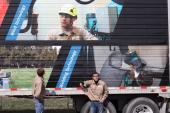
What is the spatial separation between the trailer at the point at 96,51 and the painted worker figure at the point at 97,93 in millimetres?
354

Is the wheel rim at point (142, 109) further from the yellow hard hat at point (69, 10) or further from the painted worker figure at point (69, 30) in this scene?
the yellow hard hat at point (69, 10)

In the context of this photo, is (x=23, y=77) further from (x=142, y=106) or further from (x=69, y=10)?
(x=142, y=106)

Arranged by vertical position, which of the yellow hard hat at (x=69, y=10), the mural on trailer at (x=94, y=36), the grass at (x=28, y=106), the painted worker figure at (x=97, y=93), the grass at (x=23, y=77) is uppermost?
the yellow hard hat at (x=69, y=10)

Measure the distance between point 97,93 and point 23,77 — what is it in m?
1.91

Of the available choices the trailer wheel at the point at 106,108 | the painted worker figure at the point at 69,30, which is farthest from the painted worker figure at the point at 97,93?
the painted worker figure at the point at 69,30

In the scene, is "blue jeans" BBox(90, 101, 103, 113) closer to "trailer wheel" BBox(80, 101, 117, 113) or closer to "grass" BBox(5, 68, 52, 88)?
"trailer wheel" BBox(80, 101, 117, 113)

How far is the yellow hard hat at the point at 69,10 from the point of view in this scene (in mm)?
12516

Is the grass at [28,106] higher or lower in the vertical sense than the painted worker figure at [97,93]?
lower

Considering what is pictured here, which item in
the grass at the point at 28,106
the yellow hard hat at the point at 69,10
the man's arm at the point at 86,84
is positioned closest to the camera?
the man's arm at the point at 86,84

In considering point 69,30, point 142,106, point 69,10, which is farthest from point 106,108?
point 69,10

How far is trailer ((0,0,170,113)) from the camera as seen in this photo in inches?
488

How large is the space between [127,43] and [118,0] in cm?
114

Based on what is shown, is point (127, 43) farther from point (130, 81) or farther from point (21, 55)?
point (21, 55)

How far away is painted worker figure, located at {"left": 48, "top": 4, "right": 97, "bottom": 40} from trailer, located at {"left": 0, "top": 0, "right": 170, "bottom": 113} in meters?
0.11
